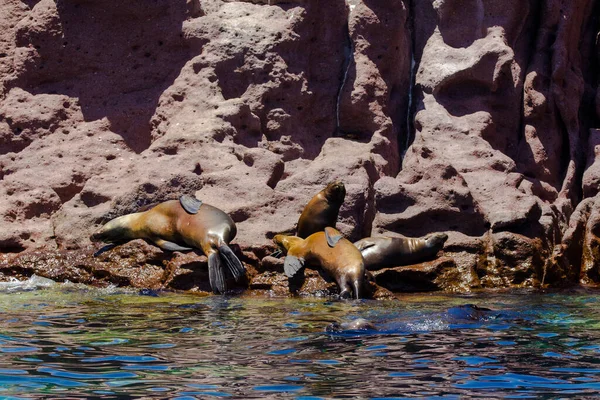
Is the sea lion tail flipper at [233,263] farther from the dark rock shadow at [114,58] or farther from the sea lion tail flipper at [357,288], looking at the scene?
the dark rock shadow at [114,58]

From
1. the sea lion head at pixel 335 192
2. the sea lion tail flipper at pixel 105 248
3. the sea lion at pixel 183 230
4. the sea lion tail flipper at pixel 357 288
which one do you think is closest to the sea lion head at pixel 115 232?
the sea lion at pixel 183 230

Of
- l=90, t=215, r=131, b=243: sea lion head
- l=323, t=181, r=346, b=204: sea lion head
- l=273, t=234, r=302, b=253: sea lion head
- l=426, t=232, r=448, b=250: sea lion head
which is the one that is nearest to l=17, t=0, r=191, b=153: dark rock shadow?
l=90, t=215, r=131, b=243: sea lion head

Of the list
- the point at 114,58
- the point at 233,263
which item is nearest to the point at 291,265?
the point at 233,263

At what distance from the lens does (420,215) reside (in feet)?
35.2

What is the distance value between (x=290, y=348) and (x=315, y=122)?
7320 mm

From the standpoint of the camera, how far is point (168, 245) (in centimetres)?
973

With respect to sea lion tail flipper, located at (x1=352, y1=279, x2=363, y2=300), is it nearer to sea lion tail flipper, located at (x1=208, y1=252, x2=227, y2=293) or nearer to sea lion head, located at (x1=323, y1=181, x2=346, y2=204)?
sea lion tail flipper, located at (x1=208, y1=252, x2=227, y2=293)

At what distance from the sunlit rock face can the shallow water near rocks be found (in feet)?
6.80

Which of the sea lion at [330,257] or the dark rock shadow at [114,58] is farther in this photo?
the dark rock shadow at [114,58]

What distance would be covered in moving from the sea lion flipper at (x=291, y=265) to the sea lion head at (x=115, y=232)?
1.85 meters

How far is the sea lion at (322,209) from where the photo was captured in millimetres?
9828

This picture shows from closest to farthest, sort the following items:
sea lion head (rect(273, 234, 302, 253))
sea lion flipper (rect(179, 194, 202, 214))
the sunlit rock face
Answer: sea lion head (rect(273, 234, 302, 253))
sea lion flipper (rect(179, 194, 202, 214))
the sunlit rock face

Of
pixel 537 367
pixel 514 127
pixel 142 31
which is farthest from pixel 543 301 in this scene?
pixel 142 31

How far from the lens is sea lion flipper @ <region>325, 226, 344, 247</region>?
9281mm
